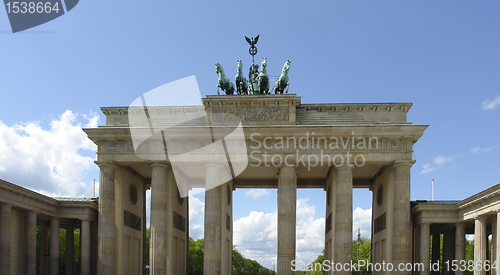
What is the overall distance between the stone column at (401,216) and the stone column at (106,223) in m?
21.2

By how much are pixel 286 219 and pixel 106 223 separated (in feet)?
45.1

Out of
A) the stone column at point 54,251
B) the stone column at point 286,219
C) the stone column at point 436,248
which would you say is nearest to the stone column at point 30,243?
the stone column at point 54,251

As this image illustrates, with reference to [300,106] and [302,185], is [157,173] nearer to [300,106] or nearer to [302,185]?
[300,106]

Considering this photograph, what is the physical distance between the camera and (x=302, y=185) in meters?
45.1

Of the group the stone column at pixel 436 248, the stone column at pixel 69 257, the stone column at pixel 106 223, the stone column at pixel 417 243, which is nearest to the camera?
the stone column at pixel 106 223

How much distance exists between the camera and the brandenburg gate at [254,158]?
33.4 m

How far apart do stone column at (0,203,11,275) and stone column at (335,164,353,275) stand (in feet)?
74.3

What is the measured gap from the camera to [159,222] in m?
34.2

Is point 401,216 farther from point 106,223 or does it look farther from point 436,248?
point 106,223

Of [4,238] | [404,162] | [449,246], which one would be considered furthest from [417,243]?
[4,238]

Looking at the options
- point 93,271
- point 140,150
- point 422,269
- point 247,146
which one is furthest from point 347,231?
point 93,271

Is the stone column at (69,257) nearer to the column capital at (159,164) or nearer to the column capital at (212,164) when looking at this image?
the column capital at (159,164)

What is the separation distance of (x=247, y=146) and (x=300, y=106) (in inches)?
228

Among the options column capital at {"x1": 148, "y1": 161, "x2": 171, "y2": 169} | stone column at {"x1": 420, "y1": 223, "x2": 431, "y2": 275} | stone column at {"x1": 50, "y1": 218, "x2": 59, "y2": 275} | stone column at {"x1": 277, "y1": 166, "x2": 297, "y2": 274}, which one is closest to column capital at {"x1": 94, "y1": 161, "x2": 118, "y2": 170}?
column capital at {"x1": 148, "y1": 161, "x2": 171, "y2": 169}
